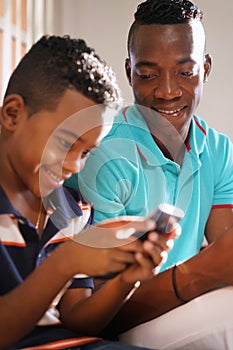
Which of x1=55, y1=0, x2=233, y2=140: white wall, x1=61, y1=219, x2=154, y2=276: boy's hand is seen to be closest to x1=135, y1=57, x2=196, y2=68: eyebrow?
x1=61, y1=219, x2=154, y2=276: boy's hand

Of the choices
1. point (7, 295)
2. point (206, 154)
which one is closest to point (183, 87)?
point (206, 154)

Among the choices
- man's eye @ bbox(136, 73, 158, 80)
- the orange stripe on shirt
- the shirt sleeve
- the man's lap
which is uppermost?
man's eye @ bbox(136, 73, 158, 80)

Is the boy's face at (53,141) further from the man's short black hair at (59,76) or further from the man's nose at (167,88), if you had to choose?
the man's nose at (167,88)

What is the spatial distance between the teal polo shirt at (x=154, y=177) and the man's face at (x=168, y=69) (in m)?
0.06

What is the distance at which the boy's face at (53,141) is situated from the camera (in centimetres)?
104

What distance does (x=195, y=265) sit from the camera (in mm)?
1250

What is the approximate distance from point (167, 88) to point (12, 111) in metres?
0.53

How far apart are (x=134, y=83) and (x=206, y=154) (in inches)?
9.6

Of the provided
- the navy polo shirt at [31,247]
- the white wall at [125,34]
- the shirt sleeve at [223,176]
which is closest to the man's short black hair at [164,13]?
the shirt sleeve at [223,176]

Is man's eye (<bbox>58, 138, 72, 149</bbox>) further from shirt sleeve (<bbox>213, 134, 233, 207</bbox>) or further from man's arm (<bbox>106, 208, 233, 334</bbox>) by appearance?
shirt sleeve (<bbox>213, 134, 233, 207</bbox>)

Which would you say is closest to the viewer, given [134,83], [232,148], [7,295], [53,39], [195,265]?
[7,295]

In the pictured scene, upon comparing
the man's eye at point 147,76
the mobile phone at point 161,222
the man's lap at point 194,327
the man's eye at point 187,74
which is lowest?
the man's lap at point 194,327

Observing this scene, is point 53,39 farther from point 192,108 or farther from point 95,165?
point 192,108

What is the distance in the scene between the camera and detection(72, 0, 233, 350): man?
1.46m
